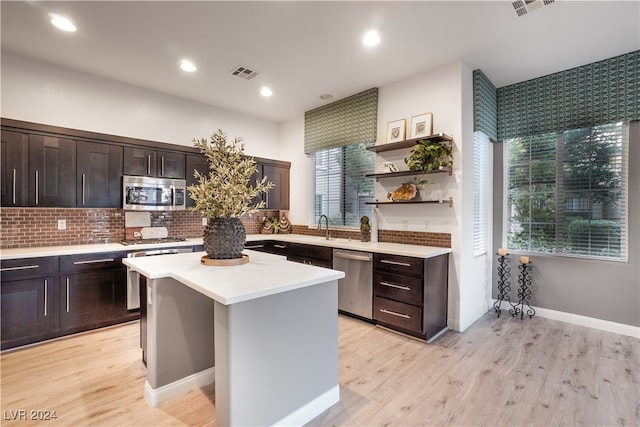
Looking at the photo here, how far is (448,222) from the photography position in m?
3.36

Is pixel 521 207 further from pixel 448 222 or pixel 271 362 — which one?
pixel 271 362

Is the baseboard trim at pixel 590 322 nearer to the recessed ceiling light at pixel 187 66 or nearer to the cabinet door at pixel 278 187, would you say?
the cabinet door at pixel 278 187

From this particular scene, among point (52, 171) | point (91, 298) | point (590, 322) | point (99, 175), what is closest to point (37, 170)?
point (52, 171)

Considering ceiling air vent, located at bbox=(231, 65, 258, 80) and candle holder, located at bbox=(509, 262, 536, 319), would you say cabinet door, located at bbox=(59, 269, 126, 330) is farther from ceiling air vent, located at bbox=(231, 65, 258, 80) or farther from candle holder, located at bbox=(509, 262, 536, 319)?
candle holder, located at bbox=(509, 262, 536, 319)

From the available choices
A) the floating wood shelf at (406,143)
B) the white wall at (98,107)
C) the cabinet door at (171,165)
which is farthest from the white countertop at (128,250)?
the white wall at (98,107)

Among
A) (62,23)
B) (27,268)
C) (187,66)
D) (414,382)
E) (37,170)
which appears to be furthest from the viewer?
(187,66)

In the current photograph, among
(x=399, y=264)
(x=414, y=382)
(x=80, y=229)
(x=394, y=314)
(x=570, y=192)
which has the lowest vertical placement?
(x=414, y=382)

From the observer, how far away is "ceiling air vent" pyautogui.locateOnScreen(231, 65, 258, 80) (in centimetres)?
349

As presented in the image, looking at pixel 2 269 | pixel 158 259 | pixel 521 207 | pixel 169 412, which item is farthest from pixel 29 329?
pixel 521 207

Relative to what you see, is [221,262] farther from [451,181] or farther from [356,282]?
[451,181]

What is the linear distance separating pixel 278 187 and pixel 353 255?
2294 mm

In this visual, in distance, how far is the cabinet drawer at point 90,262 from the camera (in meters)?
2.98

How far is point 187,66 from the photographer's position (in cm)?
341

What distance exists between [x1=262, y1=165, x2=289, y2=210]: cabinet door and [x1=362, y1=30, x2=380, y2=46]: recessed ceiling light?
106 inches
